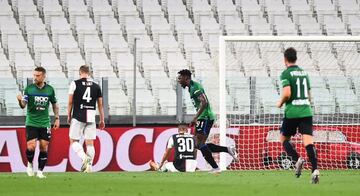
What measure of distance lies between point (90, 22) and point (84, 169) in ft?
40.3

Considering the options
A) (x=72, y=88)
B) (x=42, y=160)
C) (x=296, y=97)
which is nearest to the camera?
(x=296, y=97)

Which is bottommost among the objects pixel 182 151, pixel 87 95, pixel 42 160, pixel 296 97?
pixel 42 160

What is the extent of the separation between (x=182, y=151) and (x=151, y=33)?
1031cm

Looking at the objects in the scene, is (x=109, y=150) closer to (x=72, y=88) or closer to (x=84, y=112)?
(x=84, y=112)

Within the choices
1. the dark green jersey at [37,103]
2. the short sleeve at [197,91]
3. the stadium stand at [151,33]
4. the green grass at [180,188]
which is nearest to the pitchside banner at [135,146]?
the stadium stand at [151,33]

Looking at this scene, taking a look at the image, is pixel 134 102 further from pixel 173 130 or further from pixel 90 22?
pixel 90 22

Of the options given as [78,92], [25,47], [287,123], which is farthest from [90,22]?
[287,123]

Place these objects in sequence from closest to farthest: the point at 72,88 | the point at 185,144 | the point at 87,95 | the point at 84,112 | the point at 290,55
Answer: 1. the point at 290,55
2. the point at 72,88
3. the point at 84,112
4. the point at 87,95
5. the point at 185,144

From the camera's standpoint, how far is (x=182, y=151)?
17938 millimetres

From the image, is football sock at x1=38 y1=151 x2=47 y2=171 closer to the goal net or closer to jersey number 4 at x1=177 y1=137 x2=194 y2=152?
jersey number 4 at x1=177 y1=137 x2=194 y2=152

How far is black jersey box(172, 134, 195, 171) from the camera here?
17844mm

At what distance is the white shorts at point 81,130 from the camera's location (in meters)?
16.1

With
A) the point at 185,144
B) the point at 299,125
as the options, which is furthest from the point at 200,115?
the point at 299,125

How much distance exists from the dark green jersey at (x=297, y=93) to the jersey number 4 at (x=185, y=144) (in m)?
5.30
